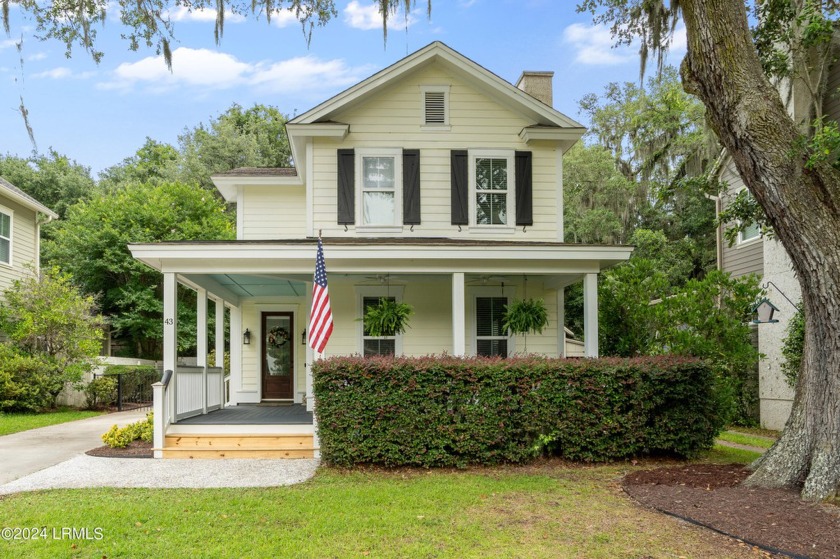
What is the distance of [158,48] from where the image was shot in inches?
373

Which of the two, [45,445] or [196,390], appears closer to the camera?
[45,445]

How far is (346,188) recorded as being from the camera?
11.7 meters

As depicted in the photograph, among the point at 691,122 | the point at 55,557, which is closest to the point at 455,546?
the point at 55,557

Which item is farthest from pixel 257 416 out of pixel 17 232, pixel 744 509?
pixel 17 232

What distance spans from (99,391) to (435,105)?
478 inches

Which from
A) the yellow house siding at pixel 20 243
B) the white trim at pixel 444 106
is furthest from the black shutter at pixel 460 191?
the yellow house siding at pixel 20 243

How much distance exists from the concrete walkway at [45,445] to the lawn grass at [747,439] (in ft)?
35.8

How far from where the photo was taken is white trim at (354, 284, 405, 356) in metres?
11.6

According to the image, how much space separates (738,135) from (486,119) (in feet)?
19.9

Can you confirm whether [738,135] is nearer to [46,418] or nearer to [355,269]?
[355,269]

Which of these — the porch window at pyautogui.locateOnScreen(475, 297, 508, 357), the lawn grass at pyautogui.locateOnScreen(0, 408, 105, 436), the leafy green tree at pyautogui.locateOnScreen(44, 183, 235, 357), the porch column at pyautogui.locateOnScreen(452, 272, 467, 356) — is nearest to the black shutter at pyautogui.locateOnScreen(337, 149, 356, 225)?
the porch column at pyautogui.locateOnScreen(452, 272, 467, 356)

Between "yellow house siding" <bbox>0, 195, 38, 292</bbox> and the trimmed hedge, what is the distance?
43.7ft

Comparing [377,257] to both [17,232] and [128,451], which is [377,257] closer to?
[128,451]

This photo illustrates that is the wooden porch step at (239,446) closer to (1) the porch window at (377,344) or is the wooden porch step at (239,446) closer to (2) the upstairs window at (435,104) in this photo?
(1) the porch window at (377,344)
